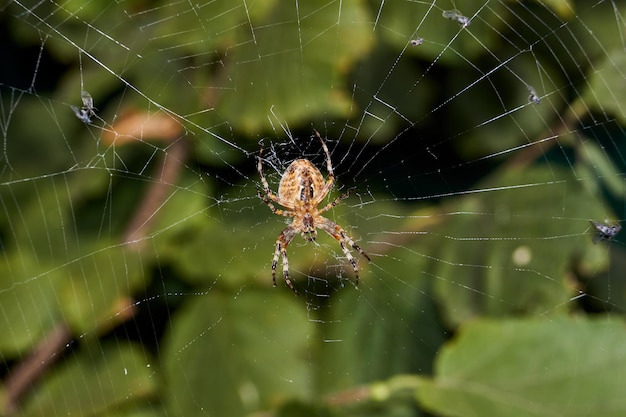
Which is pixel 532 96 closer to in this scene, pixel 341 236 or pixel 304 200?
pixel 341 236

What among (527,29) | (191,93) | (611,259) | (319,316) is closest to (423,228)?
(319,316)

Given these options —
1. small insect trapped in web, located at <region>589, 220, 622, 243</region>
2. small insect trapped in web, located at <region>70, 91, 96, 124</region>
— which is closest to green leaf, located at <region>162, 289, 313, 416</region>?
small insect trapped in web, located at <region>70, 91, 96, 124</region>

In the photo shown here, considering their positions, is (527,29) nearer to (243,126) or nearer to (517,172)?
(517,172)

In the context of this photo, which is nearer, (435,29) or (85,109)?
(435,29)

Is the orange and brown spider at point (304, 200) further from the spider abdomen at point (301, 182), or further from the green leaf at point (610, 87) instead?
the green leaf at point (610, 87)

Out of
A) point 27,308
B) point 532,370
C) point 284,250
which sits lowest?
point 532,370

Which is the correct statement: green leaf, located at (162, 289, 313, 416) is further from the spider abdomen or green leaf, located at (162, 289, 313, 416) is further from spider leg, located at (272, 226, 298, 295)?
the spider abdomen

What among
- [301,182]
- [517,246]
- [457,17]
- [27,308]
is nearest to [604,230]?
[517,246]
